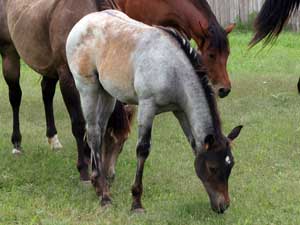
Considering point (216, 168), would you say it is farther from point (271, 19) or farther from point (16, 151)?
point (271, 19)

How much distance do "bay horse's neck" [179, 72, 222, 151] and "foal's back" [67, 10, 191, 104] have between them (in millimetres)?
172

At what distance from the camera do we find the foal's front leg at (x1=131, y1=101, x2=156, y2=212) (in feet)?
16.6

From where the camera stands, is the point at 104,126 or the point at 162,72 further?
the point at 104,126

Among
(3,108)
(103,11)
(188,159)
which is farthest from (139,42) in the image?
(3,108)

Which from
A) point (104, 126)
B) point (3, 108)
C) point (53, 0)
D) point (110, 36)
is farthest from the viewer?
point (3, 108)

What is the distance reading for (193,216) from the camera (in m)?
5.14

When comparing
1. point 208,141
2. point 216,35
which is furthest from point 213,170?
point 216,35

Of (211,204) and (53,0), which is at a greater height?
(53,0)

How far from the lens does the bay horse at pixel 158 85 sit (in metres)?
5.01

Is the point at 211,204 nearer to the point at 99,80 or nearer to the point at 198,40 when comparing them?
the point at 99,80

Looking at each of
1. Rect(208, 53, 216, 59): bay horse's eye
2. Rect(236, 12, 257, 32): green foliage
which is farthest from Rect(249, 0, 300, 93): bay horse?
Rect(236, 12, 257, 32): green foliage

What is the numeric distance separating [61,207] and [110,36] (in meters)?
Result: 1.41

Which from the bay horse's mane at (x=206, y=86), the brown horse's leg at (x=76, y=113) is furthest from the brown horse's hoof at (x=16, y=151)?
the bay horse's mane at (x=206, y=86)

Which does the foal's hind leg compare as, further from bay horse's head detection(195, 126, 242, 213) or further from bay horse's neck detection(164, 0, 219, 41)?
bay horse's head detection(195, 126, 242, 213)
